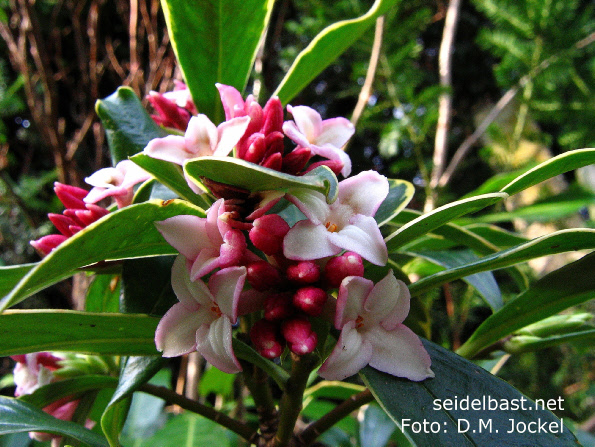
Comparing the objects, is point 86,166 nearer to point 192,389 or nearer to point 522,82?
point 192,389

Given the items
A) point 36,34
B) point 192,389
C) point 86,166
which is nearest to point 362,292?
point 192,389

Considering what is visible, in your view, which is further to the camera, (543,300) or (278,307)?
(543,300)

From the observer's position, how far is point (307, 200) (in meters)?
0.40

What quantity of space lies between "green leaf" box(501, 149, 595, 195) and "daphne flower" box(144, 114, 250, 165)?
0.29 meters

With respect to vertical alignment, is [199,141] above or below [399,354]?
above

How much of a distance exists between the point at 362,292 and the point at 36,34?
183cm

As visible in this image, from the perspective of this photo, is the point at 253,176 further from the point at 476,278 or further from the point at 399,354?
the point at 476,278

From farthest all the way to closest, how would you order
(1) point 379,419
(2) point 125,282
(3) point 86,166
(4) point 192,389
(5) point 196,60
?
(3) point 86,166 < (4) point 192,389 < (1) point 379,419 < (5) point 196,60 < (2) point 125,282

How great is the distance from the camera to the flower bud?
41 centimetres

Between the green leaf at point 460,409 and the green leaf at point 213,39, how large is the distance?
454 millimetres

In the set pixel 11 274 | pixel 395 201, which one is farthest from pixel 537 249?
pixel 11 274

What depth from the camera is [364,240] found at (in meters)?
0.40

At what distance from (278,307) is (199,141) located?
199mm

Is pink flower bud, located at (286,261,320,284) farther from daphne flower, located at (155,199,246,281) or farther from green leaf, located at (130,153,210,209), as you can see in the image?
green leaf, located at (130,153,210,209)
